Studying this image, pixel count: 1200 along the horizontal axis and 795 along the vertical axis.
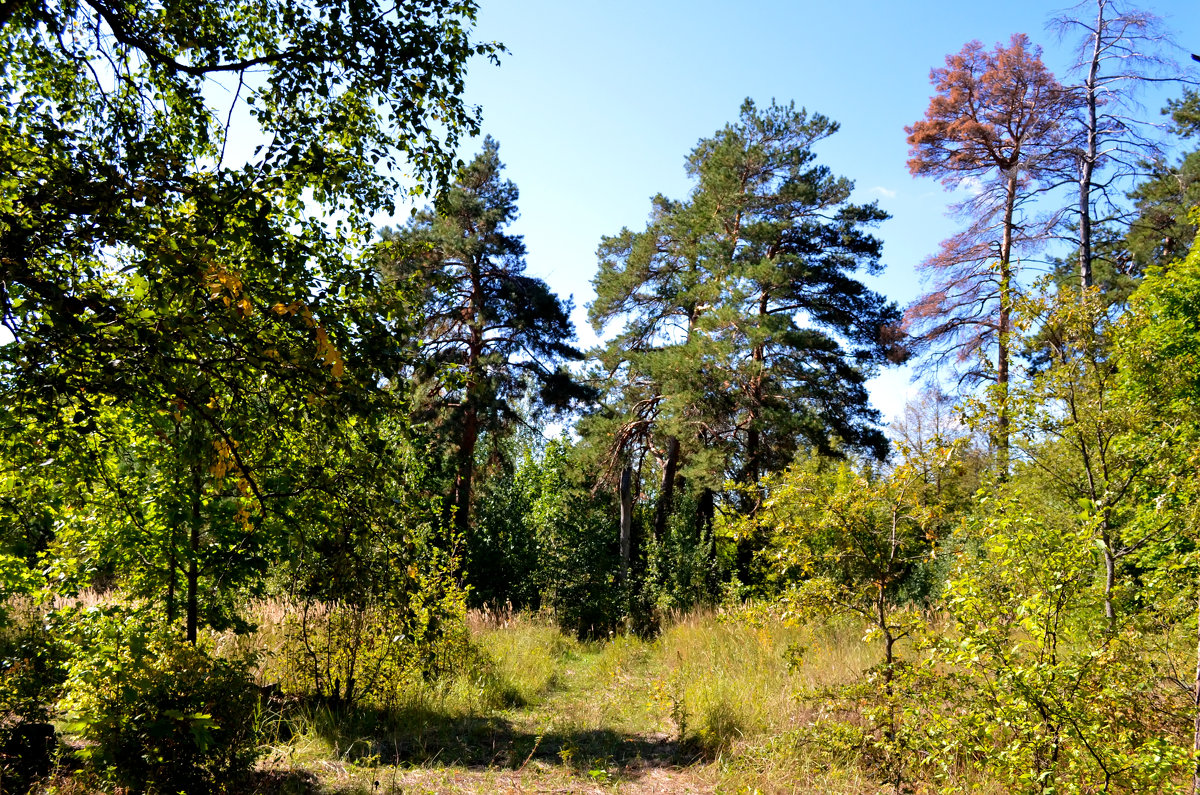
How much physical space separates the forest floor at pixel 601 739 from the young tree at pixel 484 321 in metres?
6.17

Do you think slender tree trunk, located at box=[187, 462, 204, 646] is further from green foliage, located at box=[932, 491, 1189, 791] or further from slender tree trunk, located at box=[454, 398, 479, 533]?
slender tree trunk, located at box=[454, 398, 479, 533]

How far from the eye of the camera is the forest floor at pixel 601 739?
16.0 feet

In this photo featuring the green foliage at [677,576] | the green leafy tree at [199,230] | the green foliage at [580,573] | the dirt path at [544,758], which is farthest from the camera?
the green foliage at [677,576]

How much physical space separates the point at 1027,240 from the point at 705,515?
958 cm

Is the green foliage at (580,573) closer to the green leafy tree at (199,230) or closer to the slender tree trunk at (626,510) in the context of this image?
the slender tree trunk at (626,510)

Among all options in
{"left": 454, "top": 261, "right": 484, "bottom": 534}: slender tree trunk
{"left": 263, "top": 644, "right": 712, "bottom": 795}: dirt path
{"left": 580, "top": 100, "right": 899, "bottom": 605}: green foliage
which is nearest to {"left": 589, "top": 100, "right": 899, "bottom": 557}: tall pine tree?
{"left": 580, "top": 100, "right": 899, "bottom": 605}: green foliage

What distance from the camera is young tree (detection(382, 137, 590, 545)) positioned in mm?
14070

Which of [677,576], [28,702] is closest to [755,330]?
[677,576]

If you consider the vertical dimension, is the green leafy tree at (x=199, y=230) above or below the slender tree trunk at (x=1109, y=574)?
above

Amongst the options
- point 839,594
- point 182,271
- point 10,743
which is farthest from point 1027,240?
point 10,743

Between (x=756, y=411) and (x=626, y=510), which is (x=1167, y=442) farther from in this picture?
(x=626, y=510)

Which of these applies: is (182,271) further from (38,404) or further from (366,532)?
(366,532)

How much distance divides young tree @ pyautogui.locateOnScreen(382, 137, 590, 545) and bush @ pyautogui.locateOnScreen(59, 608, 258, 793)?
30.8 ft

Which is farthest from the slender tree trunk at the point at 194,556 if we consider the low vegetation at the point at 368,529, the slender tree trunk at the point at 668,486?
the slender tree trunk at the point at 668,486
